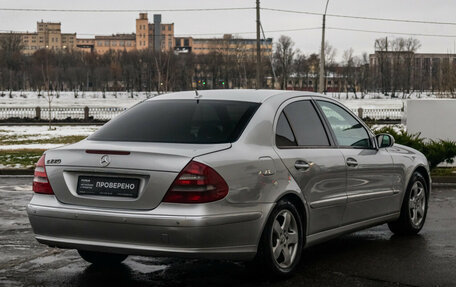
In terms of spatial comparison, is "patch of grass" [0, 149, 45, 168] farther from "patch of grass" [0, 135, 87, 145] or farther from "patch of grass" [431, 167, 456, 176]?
"patch of grass" [431, 167, 456, 176]

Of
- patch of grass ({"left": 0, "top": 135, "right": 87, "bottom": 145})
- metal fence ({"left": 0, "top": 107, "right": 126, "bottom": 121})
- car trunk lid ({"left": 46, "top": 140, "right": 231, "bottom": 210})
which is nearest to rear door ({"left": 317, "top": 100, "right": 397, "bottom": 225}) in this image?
car trunk lid ({"left": 46, "top": 140, "right": 231, "bottom": 210})

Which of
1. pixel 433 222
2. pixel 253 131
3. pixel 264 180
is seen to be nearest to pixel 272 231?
pixel 264 180

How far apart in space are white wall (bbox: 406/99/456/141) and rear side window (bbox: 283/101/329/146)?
9.19 metres

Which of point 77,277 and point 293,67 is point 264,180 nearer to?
point 77,277

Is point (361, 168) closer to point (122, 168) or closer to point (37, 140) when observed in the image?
point (122, 168)

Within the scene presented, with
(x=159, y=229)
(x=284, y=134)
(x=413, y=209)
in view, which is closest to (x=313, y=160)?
(x=284, y=134)

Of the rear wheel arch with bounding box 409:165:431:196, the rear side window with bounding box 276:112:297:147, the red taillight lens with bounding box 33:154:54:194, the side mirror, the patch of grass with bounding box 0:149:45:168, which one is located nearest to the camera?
the red taillight lens with bounding box 33:154:54:194

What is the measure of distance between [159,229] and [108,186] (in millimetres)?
517

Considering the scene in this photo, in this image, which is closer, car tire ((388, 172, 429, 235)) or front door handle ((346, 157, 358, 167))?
front door handle ((346, 157, 358, 167))

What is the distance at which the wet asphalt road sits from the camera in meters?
5.93

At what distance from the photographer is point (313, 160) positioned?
6.39m

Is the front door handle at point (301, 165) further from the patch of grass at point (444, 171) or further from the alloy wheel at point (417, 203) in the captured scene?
the patch of grass at point (444, 171)

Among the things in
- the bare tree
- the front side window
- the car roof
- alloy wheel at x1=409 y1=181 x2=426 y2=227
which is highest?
the bare tree

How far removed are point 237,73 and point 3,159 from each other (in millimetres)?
129498
